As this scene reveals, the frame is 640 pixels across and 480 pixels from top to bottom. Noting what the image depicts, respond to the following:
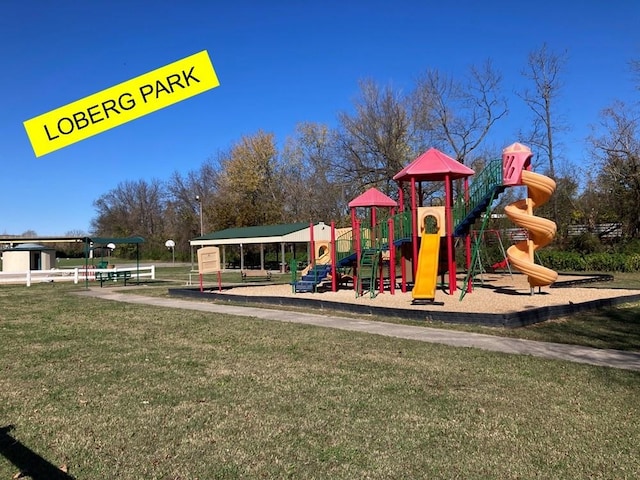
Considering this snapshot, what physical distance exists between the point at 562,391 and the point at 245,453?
11.5 ft

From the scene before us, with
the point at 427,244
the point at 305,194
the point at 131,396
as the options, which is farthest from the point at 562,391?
the point at 305,194

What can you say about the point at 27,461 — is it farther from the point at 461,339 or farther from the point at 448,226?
the point at 448,226

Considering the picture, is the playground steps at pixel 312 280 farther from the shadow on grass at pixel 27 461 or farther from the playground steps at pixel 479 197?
the shadow on grass at pixel 27 461

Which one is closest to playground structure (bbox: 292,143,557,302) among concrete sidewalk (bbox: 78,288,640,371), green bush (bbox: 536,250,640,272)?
concrete sidewalk (bbox: 78,288,640,371)

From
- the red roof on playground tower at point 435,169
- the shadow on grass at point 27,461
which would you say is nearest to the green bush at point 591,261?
the red roof on playground tower at point 435,169

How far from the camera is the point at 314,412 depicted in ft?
16.4

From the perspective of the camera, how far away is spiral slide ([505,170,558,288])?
50.1 feet

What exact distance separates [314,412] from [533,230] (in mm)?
12321

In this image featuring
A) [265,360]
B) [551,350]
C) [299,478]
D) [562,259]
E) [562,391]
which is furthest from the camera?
[562,259]

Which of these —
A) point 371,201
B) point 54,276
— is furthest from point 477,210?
point 54,276

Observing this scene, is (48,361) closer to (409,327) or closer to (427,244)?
(409,327)

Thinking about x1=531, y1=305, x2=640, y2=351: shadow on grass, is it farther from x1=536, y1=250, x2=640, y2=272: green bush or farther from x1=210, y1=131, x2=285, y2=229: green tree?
x1=210, y1=131, x2=285, y2=229: green tree

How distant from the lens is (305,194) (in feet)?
167

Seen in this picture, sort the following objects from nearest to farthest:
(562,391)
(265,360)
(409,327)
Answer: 1. (562,391)
2. (265,360)
3. (409,327)
